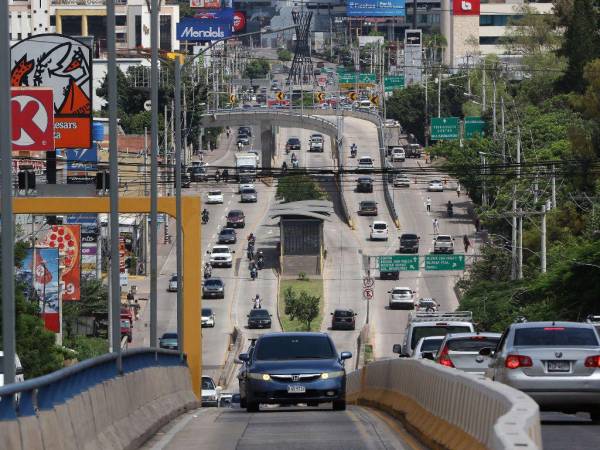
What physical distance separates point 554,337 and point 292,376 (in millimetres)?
A: 6257

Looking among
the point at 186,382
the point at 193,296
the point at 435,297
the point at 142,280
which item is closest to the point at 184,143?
the point at 142,280

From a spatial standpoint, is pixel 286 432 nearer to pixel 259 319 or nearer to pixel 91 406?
pixel 91 406

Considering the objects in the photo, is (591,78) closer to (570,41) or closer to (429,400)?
(570,41)

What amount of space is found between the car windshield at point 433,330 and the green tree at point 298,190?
3606 inches

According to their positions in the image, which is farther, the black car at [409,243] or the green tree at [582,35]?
the green tree at [582,35]

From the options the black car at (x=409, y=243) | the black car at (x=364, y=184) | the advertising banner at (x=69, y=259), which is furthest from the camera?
the black car at (x=364, y=184)

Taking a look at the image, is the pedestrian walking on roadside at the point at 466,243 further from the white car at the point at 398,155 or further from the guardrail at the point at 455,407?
the guardrail at the point at 455,407

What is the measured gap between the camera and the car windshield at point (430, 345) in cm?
3453

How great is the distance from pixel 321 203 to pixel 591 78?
2639 cm

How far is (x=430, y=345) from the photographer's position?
34.8 meters

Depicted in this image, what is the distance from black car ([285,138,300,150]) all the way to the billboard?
393 feet

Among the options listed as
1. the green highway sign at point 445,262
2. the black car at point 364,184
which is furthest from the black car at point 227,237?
the green highway sign at point 445,262

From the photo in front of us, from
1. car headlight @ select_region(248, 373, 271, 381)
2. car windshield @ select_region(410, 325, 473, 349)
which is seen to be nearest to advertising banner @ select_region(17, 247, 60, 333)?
car windshield @ select_region(410, 325, 473, 349)

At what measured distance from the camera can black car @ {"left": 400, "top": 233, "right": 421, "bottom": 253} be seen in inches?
4254
